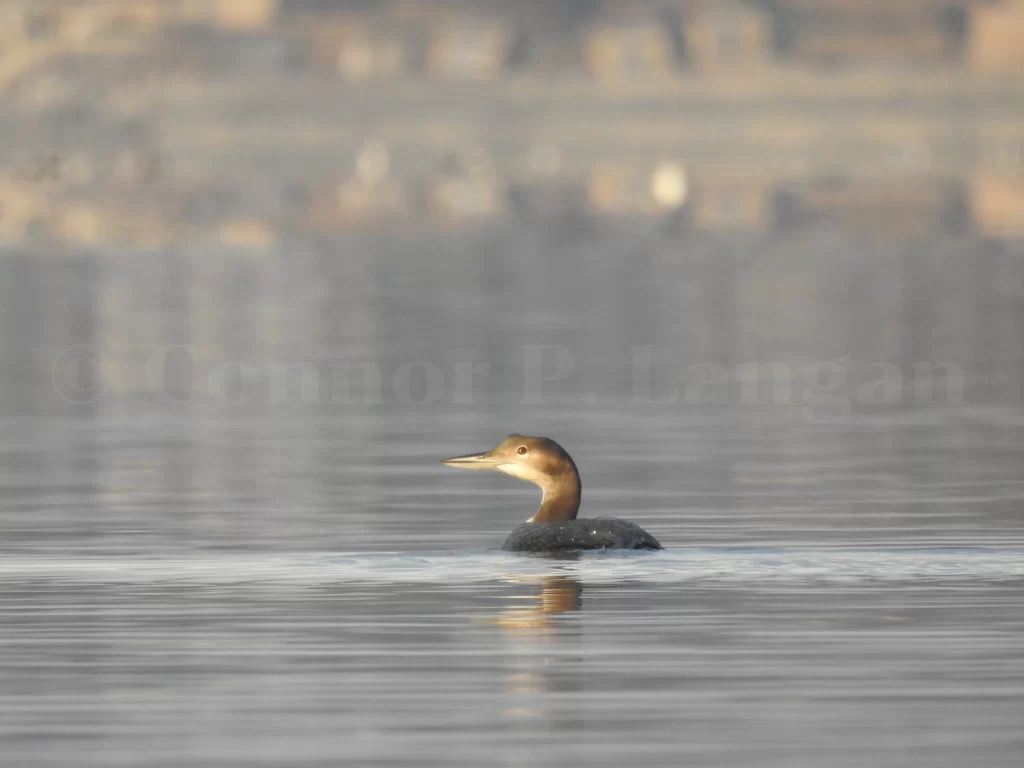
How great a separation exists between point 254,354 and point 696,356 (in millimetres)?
8854

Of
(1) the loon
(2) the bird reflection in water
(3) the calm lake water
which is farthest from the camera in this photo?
(1) the loon

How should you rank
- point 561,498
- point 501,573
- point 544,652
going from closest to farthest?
point 544,652
point 501,573
point 561,498

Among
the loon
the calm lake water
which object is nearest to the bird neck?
the loon

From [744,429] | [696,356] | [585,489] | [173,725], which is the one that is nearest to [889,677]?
[173,725]

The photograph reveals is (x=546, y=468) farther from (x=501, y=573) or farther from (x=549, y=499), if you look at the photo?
(x=501, y=573)

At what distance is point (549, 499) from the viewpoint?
76.7 feet

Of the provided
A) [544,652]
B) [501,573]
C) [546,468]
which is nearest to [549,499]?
[546,468]

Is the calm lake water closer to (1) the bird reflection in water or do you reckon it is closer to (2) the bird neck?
(1) the bird reflection in water

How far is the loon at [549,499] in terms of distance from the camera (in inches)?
898

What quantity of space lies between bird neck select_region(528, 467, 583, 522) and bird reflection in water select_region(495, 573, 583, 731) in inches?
57.0

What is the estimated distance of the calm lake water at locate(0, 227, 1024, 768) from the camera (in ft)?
53.0

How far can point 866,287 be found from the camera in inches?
5103

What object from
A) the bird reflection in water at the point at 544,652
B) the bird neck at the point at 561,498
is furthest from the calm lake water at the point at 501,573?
the bird neck at the point at 561,498

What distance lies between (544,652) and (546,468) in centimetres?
498
